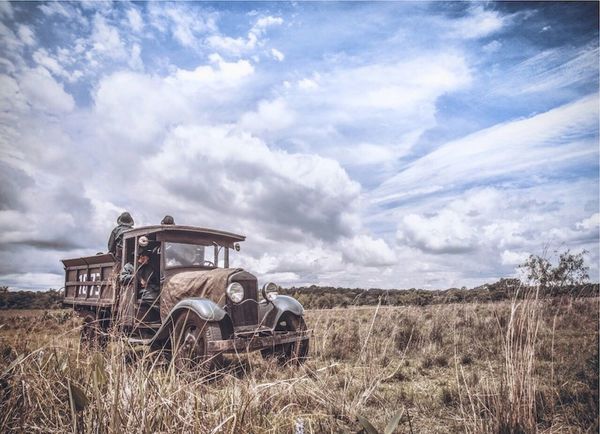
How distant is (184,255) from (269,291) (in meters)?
1.71

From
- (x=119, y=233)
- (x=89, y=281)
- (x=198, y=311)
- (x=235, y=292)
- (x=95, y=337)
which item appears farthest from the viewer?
(x=89, y=281)

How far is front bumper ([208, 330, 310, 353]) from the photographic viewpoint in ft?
15.6

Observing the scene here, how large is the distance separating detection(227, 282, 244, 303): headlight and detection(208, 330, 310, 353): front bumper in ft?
2.09

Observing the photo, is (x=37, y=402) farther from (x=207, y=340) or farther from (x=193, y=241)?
(x=193, y=241)

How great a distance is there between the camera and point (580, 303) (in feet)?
41.4

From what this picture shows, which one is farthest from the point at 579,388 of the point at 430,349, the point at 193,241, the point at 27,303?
the point at 27,303

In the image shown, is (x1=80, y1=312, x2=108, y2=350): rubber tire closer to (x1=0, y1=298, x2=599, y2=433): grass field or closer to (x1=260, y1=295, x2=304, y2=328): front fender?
(x1=0, y1=298, x2=599, y2=433): grass field

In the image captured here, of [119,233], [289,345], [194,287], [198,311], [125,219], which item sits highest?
[125,219]

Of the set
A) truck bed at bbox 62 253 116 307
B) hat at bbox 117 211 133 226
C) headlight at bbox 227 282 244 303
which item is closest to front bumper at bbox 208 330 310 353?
headlight at bbox 227 282 244 303

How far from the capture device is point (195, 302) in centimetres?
520

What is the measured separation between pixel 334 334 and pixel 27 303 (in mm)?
23199

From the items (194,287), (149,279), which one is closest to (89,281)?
(149,279)

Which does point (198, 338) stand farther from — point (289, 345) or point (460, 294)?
point (460, 294)

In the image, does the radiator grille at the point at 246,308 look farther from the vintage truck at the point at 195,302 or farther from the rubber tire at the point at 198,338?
the rubber tire at the point at 198,338
